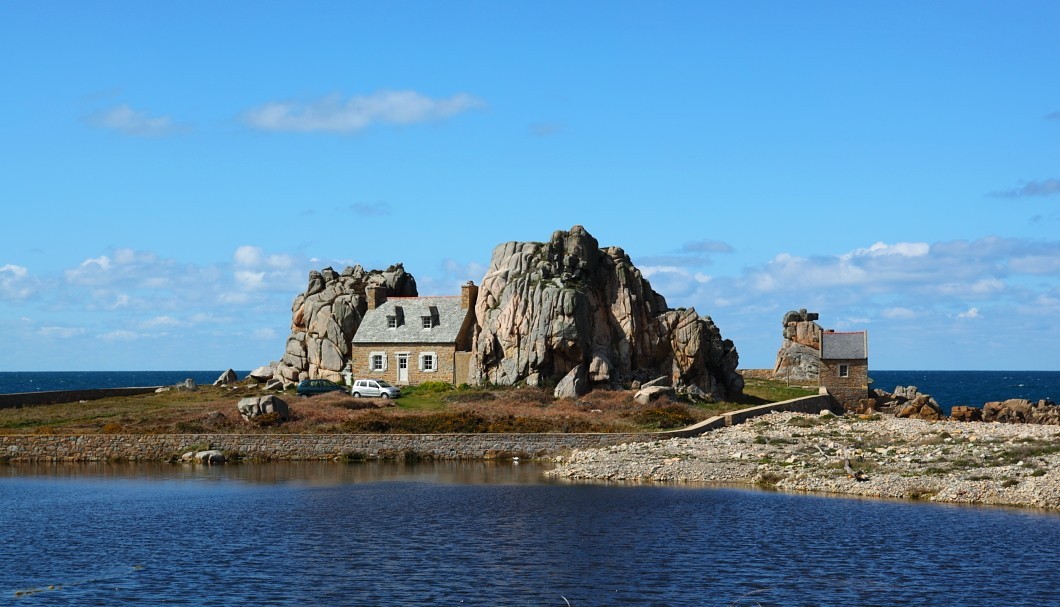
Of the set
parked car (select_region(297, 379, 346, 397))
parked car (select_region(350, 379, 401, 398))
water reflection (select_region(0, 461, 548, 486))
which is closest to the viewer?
water reflection (select_region(0, 461, 548, 486))

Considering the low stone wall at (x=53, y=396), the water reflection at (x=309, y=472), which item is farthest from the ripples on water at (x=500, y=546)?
the low stone wall at (x=53, y=396)

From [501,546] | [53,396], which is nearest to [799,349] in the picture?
[53,396]

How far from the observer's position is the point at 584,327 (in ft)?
249

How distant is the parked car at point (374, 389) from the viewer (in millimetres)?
76312

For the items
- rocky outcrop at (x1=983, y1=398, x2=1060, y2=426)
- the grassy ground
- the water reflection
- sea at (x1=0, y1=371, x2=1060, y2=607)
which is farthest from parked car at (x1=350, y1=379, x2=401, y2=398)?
rocky outcrop at (x1=983, y1=398, x2=1060, y2=426)

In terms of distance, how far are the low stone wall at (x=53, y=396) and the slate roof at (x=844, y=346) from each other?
5878 cm

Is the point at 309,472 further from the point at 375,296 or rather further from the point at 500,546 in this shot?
the point at 375,296

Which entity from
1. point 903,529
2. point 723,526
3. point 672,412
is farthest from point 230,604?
point 672,412

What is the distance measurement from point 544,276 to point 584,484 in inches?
1242

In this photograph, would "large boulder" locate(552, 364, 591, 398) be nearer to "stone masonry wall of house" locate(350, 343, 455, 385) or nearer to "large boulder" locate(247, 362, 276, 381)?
"stone masonry wall of house" locate(350, 343, 455, 385)

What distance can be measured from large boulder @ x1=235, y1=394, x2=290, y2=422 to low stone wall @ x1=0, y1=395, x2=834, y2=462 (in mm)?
3649

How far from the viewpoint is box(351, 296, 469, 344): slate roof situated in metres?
83.5

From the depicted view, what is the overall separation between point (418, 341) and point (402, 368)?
2.56 meters

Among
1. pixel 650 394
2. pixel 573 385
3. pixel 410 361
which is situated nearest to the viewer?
pixel 650 394
